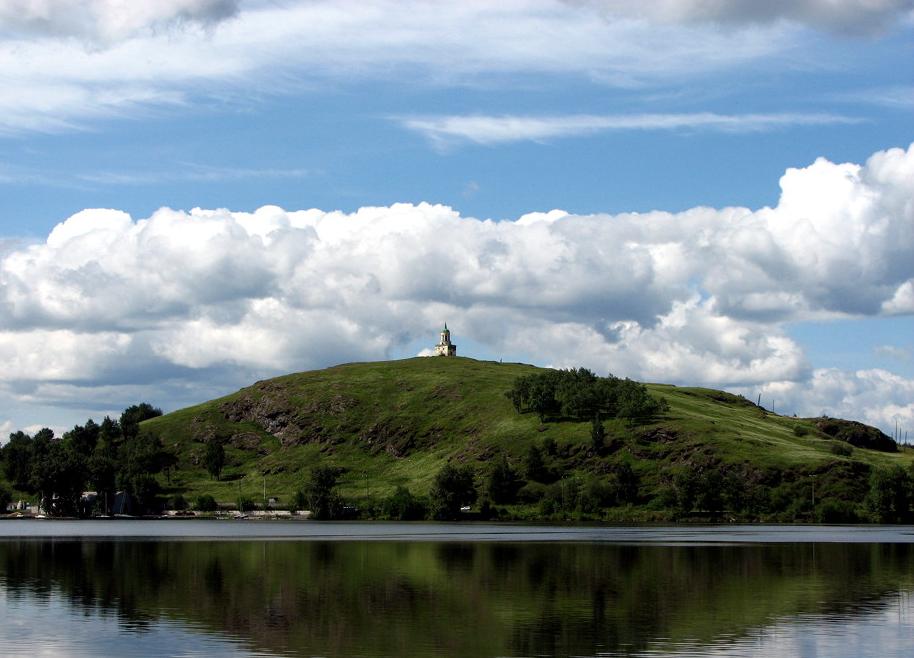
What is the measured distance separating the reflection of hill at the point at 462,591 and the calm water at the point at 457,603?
0.21m

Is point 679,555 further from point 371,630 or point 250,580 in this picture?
point 371,630

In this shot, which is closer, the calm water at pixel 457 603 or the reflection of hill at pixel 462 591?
the calm water at pixel 457 603

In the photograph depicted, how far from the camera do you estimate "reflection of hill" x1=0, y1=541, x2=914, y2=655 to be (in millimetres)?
60375

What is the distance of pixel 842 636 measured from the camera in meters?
60.1

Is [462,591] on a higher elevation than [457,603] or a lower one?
lower

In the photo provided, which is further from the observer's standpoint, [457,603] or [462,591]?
[462,591]

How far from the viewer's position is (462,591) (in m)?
83.3

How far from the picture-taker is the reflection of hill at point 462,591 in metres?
60.4

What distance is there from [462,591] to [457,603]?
8.07 meters

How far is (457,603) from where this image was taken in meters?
75.3

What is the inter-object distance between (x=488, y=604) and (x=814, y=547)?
295ft

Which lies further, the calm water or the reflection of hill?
the reflection of hill

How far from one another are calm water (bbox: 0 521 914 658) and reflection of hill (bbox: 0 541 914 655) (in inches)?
8.2

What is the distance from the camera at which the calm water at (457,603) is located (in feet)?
186
